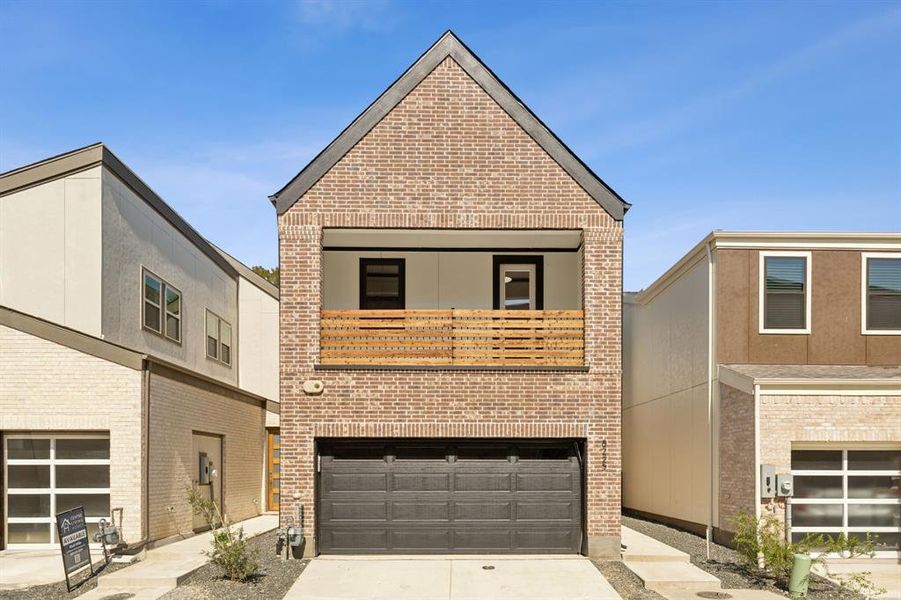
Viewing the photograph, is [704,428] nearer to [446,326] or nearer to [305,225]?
[446,326]

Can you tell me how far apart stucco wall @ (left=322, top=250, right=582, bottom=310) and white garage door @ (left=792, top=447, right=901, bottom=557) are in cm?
592

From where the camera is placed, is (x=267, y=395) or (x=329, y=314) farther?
(x=267, y=395)

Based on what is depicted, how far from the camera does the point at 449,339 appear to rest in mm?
16047

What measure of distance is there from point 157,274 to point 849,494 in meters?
16.5

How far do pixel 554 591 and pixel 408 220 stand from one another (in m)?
7.21

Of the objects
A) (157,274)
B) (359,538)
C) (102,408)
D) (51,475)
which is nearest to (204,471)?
(51,475)

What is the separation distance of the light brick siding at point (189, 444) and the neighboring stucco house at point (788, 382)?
37.0 feet

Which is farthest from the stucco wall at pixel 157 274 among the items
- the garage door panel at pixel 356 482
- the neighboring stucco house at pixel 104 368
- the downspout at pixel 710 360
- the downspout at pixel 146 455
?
the downspout at pixel 710 360

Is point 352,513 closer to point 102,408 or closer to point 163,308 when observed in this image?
point 102,408

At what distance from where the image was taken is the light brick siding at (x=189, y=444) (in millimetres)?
16234

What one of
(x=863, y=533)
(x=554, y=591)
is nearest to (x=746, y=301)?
(x=863, y=533)

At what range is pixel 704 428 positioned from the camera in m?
18.2

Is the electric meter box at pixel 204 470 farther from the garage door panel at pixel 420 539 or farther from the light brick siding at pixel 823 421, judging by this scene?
the light brick siding at pixel 823 421

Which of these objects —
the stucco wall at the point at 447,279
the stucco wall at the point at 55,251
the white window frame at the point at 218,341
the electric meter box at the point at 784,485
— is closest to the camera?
the electric meter box at the point at 784,485
